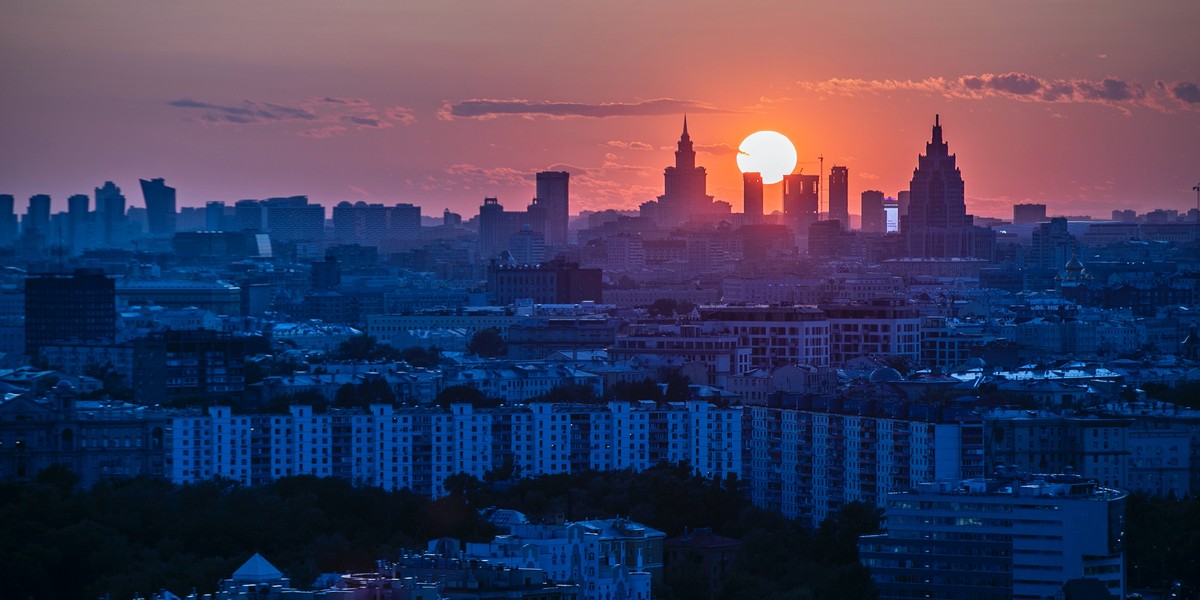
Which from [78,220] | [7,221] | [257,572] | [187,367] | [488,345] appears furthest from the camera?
[78,220]

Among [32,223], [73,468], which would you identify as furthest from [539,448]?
[32,223]

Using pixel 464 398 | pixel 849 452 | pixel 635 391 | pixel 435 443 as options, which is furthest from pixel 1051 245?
pixel 849 452

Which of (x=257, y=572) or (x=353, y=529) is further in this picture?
(x=353, y=529)

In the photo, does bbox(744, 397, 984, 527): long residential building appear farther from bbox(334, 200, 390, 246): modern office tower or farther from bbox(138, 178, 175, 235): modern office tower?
bbox(334, 200, 390, 246): modern office tower

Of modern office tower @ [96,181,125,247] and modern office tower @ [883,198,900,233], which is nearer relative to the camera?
modern office tower @ [96,181,125,247]

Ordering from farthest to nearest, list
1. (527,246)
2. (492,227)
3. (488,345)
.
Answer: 1. (492,227)
2. (527,246)
3. (488,345)

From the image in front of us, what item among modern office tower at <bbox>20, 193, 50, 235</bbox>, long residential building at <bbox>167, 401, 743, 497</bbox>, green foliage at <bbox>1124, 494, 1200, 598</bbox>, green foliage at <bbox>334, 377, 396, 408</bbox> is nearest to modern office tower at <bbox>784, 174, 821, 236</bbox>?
modern office tower at <bbox>20, 193, 50, 235</bbox>

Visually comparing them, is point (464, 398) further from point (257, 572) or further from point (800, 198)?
point (800, 198)
